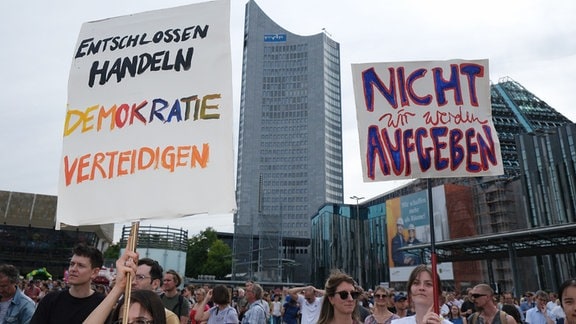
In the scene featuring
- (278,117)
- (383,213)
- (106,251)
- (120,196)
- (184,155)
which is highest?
(278,117)

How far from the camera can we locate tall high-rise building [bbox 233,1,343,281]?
404 ft

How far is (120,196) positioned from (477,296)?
4.61 m

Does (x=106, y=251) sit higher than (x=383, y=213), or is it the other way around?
(x=383, y=213)

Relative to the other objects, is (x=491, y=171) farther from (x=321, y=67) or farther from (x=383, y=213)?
(x=321, y=67)

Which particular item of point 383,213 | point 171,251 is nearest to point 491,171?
point 171,251

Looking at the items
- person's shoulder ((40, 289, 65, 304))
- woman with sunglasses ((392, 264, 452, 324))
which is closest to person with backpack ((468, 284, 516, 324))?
woman with sunglasses ((392, 264, 452, 324))

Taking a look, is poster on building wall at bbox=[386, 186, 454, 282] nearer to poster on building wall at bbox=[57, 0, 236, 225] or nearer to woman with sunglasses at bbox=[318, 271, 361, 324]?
woman with sunglasses at bbox=[318, 271, 361, 324]

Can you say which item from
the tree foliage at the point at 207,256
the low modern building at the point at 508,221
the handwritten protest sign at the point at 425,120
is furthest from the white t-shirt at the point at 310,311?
the tree foliage at the point at 207,256

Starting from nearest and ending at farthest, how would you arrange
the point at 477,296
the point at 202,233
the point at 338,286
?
the point at 338,286 → the point at 477,296 → the point at 202,233

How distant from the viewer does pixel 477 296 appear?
563 cm

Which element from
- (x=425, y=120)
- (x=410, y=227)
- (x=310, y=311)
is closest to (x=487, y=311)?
(x=425, y=120)

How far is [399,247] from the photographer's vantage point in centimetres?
6247

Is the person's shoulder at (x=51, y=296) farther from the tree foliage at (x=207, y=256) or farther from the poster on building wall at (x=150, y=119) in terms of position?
the tree foliage at (x=207, y=256)

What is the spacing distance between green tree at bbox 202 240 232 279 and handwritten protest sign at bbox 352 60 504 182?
72.4 metres
